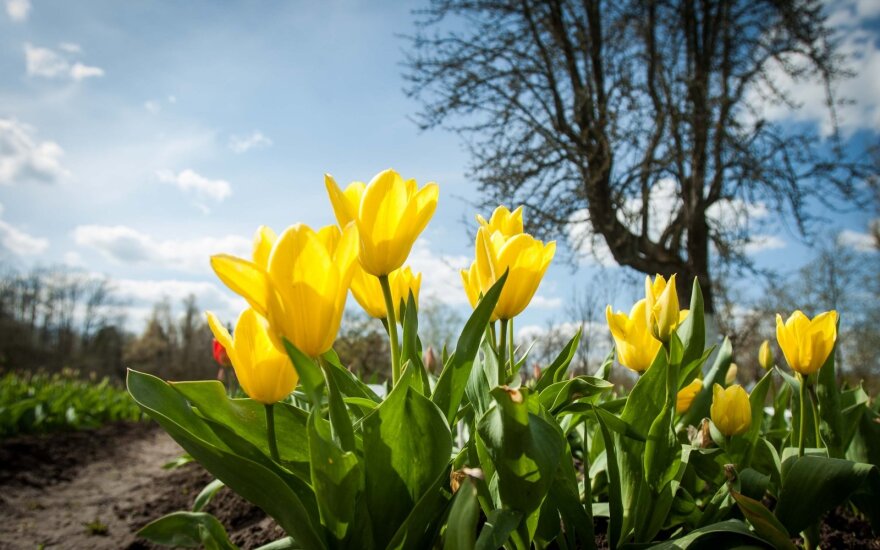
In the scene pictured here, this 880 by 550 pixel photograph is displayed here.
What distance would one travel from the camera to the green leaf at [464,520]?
681mm

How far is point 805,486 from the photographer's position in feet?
3.23

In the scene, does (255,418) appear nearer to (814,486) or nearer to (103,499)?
(814,486)

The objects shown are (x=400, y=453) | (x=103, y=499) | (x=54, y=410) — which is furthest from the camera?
(x=54, y=410)

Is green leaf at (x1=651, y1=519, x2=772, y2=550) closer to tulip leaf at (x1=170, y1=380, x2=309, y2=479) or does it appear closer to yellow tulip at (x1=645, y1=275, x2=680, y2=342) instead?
yellow tulip at (x1=645, y1=275, x2=680, y2=342)

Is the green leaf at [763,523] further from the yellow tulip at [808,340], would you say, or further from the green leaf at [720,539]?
the yellow tulip at [808,340]

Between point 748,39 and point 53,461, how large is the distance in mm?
11444

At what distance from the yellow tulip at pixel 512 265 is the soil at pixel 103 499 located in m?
0.65

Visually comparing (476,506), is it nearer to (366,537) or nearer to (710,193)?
(366,537)

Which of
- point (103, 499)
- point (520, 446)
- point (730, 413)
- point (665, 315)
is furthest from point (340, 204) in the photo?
point (103, 499)

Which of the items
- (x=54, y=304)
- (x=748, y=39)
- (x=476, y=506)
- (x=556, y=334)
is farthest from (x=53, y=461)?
(x=54, y=304)

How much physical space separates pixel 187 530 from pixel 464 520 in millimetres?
525

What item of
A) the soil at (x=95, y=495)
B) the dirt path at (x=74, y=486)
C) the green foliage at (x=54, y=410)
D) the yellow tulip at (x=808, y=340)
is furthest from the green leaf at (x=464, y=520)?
the green foliage at (x=54, y=410)

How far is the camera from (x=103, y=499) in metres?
3.62

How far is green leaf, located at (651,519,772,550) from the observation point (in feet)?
2.69
